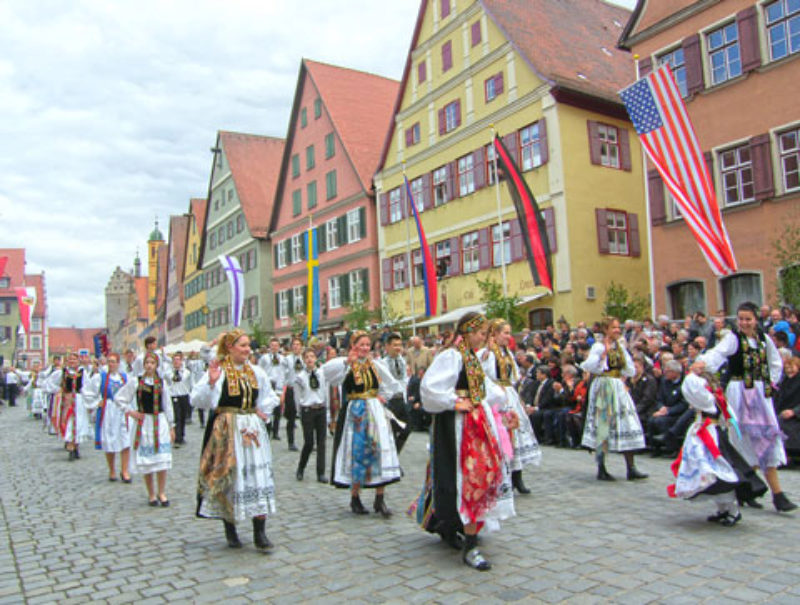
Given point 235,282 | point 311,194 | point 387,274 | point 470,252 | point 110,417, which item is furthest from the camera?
point 311,194

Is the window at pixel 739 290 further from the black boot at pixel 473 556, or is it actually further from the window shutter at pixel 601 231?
the black boot at pixel 473 556

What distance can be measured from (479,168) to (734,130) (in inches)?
379

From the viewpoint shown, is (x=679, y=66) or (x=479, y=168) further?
(x=479, y=168)

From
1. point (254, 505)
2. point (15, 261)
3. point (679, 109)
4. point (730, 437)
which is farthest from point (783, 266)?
point (15, 261)

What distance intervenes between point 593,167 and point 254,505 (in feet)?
66.4

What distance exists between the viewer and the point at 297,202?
40688mm

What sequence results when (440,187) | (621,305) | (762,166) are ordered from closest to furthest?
(762,166) → (621,305) → (440,187)

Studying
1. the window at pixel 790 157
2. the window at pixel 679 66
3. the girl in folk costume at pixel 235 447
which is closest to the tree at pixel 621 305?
the window at pixel 679 66

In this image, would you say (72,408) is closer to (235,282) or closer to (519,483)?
(519,483)

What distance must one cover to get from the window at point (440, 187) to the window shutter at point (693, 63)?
10.6m

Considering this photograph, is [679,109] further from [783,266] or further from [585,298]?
[585,298]

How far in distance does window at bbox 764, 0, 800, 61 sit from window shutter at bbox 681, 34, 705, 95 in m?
1.94

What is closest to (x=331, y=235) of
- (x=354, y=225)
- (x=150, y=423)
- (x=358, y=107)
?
(x=354, y=225)

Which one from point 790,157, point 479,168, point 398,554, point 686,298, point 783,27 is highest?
point 783,27
